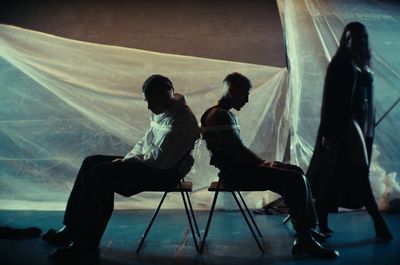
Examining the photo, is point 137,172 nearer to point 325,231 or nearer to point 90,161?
point 90,161

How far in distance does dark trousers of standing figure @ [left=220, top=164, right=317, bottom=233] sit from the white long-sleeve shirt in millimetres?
326

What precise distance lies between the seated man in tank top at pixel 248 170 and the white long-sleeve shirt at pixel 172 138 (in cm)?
10

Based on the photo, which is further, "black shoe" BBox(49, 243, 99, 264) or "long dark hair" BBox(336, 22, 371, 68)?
"long dark hair" BBox(336, 22, 371, 68)

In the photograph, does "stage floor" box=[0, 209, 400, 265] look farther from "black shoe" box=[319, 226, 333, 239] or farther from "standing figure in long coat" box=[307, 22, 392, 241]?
"standing figure in long coat" box=[307, 22, 392, 241]

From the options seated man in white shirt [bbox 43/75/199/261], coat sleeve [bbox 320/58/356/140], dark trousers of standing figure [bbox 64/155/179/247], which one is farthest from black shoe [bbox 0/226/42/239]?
coat sleeve [bbox 320/58/356/140]

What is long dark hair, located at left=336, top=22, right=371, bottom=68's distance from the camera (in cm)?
280

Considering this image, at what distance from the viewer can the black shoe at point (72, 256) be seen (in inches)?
98.0

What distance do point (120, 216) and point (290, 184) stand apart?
162 centimetres

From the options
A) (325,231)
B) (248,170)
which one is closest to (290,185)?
(248,170)

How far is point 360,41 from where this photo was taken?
111 inches

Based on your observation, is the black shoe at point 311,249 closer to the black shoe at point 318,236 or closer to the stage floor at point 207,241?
the stage floor at point 207,241


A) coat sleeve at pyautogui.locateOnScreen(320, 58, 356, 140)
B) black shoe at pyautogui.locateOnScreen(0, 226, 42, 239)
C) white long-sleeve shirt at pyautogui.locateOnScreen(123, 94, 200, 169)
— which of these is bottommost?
black shoe at pyautogui.locateOnScreen(0, 226, 42, 239)

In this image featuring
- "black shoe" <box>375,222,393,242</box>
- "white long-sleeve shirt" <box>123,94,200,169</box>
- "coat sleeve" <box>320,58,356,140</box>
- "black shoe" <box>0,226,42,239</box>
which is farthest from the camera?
"black shoe" <box>0,226,42,239</box>

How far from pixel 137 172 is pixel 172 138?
28cm
